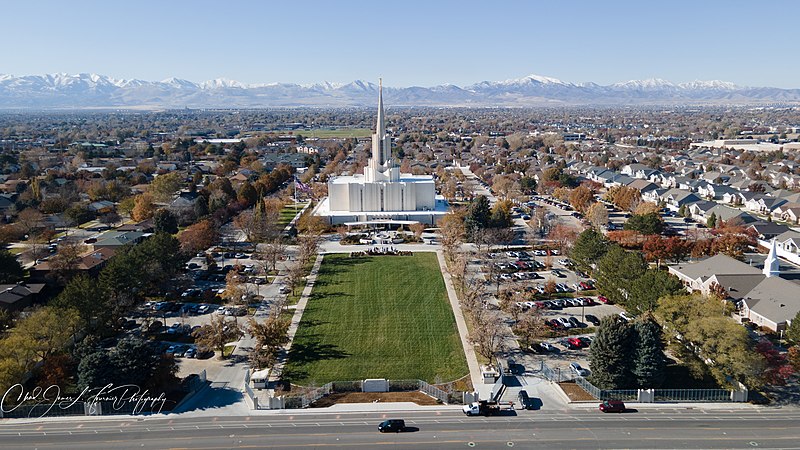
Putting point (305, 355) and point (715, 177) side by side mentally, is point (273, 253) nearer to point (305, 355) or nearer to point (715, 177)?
point (305, 355)

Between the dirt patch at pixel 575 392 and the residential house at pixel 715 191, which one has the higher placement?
the residential house at pixel 715 191

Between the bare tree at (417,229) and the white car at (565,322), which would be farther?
the bare tree at (417,229)

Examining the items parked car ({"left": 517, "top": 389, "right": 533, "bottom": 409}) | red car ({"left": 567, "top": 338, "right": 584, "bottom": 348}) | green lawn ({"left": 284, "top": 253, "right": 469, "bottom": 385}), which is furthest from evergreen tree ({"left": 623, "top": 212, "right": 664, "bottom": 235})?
parked car ({"left": 517, "top": 389, "right": 533, "bottom": 409})

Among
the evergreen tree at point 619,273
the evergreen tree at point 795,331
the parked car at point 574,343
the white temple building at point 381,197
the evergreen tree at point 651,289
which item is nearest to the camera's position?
the evergreen tree at point 795,331

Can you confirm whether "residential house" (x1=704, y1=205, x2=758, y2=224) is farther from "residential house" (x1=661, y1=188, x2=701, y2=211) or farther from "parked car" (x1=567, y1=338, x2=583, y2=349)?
"parked car" (x1=567, y1=338, x2=583, y2=349)

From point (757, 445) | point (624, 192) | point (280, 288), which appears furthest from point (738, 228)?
point (280, 288)

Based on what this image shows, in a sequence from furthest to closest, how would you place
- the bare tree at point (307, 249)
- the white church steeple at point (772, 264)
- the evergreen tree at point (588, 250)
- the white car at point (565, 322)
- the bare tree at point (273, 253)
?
the bare tree at point (273, 253)
the bare tree at point (307, 249)
the evergreen tree at point (588, 250)
the white church steeple at point (772, 264)
the white car at point (565, 322)

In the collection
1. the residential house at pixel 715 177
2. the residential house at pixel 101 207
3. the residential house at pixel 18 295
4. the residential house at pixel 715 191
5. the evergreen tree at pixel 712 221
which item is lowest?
the residential house at pixel 18 295

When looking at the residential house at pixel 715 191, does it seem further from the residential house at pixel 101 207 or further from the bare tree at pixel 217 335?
the residential house at pixel 101 207

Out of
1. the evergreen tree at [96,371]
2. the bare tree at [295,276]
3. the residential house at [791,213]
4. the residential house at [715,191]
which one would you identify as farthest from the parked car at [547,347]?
the residential house at [715,191]
